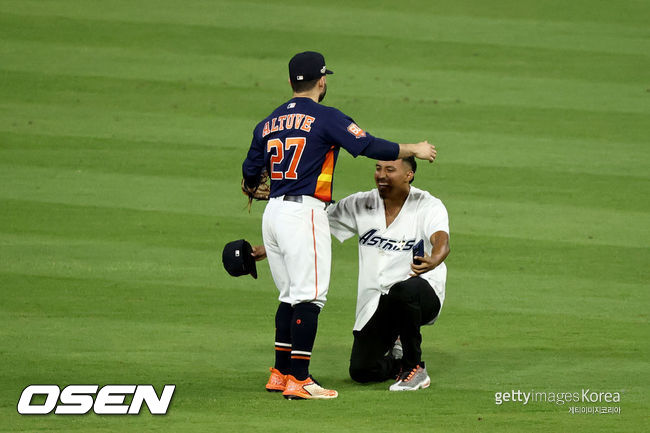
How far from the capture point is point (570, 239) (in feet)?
28.9

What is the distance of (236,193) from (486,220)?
247cm

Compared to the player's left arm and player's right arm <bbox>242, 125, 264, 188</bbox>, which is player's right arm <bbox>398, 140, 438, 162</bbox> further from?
player's right arm <bbox>242, 125, 264, 188</bbox>

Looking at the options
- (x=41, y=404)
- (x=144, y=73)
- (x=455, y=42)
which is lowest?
(x=41, y=404)

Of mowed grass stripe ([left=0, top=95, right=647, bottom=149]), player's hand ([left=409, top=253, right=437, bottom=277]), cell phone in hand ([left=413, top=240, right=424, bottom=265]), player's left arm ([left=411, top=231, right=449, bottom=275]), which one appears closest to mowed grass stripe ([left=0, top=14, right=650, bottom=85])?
mowed grass stripe ([left=0, top=95, right=647, bottom=149])

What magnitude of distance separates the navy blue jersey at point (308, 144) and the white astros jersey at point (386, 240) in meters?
0.52

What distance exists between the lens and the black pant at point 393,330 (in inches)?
225

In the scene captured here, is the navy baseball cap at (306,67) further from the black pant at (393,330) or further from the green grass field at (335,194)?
the green grass field at (335,194)

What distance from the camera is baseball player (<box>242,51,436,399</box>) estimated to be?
539 centimetres

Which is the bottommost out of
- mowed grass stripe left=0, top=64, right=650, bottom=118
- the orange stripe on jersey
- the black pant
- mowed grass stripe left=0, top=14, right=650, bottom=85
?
the black pant

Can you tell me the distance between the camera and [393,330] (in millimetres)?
6102

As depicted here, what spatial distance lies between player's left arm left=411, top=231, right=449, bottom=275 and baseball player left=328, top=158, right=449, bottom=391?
0.9 inches

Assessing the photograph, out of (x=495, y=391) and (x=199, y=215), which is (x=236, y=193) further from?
→ (x=495, y=391)

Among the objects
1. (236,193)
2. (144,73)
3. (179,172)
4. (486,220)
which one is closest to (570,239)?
(486,220)

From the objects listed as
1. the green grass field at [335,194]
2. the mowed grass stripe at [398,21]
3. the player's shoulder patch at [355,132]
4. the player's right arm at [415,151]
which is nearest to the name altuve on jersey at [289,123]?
the player's shoulder patch at [355,132]
